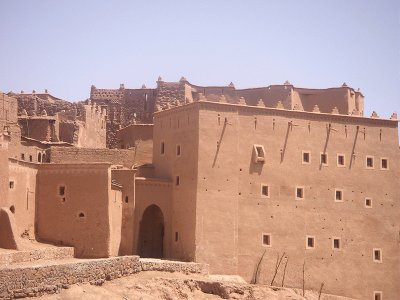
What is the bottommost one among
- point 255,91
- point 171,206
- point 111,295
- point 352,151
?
point 111,295

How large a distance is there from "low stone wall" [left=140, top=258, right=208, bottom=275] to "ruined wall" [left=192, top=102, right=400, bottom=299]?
2.84 ft

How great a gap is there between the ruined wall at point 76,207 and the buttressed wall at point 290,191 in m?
5.02

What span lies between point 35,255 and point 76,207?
4.35 metres

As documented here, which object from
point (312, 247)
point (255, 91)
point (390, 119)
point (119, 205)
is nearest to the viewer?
point (119, 205)

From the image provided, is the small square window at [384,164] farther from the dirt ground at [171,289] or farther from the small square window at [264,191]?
the dirt ground at [171,289]

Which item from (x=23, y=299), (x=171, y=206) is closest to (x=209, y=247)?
(x=171, y=206)

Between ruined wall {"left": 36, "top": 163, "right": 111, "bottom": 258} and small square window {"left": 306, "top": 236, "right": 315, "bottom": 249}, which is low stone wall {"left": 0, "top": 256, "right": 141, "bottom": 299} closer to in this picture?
ruined wall {"left": 36, "top": 163, "right": 111, "bottom": 258}

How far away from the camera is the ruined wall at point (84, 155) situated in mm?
40344

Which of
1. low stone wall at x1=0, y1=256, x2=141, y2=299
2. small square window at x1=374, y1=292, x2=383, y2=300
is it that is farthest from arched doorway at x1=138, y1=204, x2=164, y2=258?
small square window at x1=374, y1=292, x2=383, y2=300

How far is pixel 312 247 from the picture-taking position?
131 ft

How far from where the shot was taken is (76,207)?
3538 cm

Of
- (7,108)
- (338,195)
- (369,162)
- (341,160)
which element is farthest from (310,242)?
(7,108)

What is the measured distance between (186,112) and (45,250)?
11.7 metres

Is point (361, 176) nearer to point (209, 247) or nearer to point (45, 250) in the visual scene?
point (209, 247)
